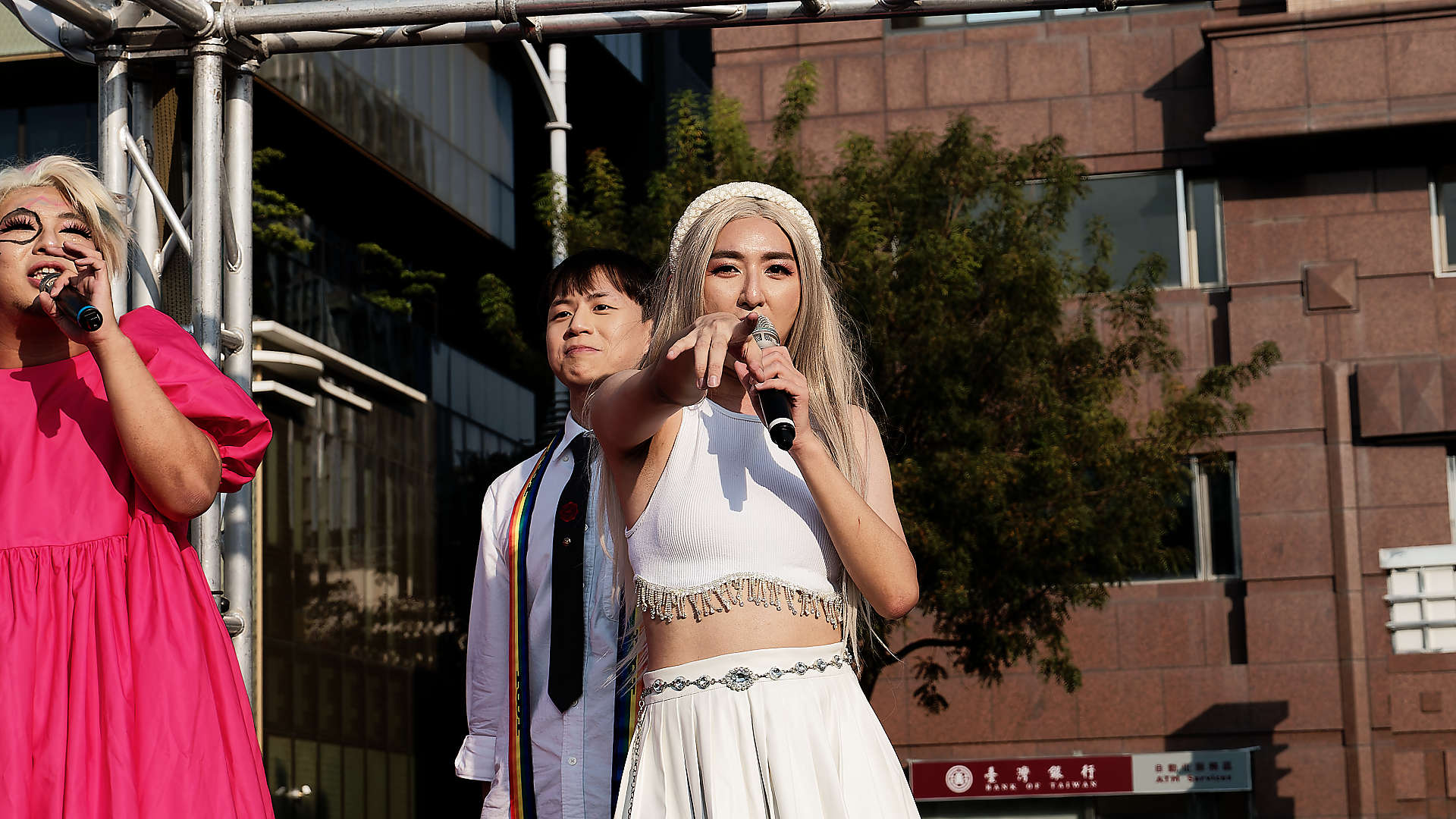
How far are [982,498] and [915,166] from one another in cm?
266

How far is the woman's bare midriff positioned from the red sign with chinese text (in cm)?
1393

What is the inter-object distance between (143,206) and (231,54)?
552mm

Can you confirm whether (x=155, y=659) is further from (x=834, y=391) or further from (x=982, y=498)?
(x=982, y=498)

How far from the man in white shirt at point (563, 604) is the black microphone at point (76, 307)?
4.56 feet

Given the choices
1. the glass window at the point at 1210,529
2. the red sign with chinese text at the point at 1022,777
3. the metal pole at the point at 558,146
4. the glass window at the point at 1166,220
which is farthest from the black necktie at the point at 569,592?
the glass window at the point at 1166,220

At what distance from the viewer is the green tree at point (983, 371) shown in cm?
1213

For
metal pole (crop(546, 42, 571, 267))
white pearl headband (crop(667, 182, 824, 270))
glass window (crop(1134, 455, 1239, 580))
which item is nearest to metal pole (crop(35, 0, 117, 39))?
white pearl headband (crop(667, 182, 824, 270))

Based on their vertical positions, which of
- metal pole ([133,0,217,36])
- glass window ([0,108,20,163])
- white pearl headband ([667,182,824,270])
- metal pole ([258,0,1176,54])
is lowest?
white pearl headband ([667,182,824,270])

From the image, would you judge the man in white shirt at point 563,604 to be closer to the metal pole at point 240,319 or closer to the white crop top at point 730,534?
the metal pole at point 240,319

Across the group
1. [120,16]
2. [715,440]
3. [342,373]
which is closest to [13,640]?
[715,440]

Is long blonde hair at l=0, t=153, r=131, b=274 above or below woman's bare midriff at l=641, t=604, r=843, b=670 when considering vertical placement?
above

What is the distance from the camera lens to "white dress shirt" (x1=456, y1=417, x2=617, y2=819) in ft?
14.7

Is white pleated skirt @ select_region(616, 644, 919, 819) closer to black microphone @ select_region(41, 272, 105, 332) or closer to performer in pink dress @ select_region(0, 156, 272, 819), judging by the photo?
performer in pink dress @ select_region(0, 156, 272, 819)

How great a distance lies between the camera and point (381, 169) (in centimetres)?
1742
